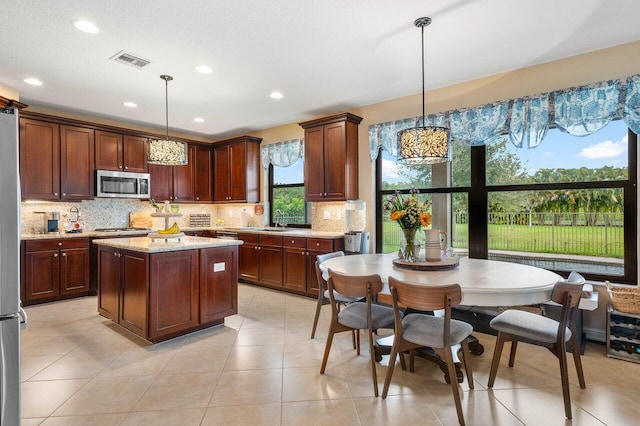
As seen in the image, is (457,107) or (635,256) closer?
(635,256)

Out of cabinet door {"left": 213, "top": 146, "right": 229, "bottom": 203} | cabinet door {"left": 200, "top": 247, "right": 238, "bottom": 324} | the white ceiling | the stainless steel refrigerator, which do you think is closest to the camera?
the stainless steel refrigerator

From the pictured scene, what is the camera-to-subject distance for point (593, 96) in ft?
10.2

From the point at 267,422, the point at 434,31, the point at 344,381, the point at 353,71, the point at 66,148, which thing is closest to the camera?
the point at 267,422

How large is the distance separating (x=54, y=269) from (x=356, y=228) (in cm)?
411

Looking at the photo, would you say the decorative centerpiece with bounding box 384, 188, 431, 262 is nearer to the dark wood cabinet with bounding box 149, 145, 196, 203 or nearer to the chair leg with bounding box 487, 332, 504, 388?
the chair leg with bounding box 487, 332, 504, 388

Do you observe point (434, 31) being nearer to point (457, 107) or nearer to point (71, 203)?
point (457, 107)

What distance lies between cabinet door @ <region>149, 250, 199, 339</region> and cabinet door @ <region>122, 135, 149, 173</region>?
3.12m

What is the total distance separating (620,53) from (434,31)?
1.75 m

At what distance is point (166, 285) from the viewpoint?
3203mm

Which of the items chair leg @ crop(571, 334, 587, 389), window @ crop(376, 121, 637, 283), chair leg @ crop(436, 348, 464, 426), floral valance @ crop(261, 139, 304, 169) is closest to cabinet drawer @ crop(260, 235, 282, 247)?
floral valance @ crop(261, 139, 304, 169)

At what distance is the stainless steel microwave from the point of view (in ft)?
17.2

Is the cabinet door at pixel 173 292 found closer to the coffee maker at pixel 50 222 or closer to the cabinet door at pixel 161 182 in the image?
the coffee maker at pixel 50 222

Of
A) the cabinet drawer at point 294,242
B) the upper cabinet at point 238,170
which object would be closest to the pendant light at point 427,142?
the cabinet drawer at point 294,242

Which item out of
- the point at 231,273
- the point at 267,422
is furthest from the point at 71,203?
the point at 267,422
